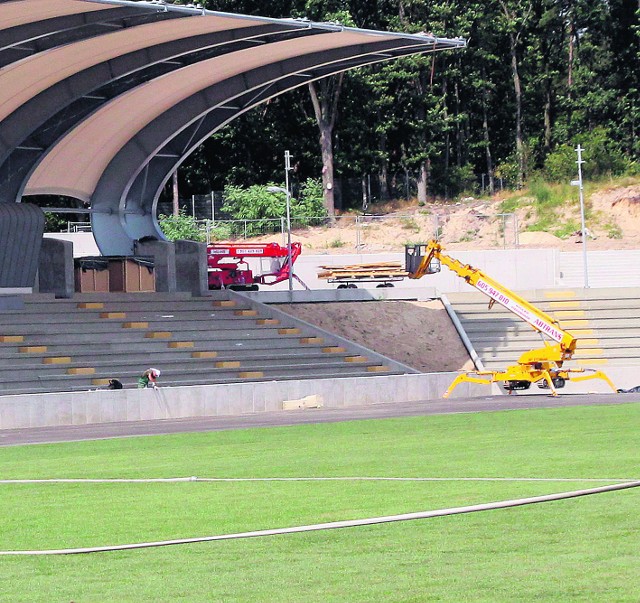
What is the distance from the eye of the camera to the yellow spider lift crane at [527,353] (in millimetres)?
37094

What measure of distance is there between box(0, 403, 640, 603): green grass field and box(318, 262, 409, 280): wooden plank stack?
3513 centimetres

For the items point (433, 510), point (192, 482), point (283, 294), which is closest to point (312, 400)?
point (283, 294)

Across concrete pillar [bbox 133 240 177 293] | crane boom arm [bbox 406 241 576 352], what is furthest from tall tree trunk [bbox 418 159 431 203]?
crane boom arm [bbox 406 241 576 352]

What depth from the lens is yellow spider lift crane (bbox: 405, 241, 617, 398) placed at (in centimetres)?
3709

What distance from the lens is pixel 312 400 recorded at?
34.8m

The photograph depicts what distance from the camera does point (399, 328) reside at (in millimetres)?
48344

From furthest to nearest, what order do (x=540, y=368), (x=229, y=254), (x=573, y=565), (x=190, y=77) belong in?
(x=229, y=254)
(x=190, y=77)
(x=540, y=368)
(x=573, y=565)

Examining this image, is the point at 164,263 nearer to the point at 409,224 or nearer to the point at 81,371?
the point at 81,371

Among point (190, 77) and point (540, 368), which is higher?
point (190, 77)

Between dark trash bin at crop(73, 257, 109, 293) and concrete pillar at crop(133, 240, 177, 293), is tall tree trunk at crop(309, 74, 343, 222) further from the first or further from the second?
dark trash bin at crop(73, 257, 109, 293)

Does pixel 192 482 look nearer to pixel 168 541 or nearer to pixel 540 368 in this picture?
pixel 168 541

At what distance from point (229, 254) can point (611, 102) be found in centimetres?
3866

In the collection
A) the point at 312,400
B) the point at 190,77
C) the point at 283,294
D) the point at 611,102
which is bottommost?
the point at 312,400

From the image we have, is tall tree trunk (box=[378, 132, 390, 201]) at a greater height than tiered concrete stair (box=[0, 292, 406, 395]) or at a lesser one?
greater
